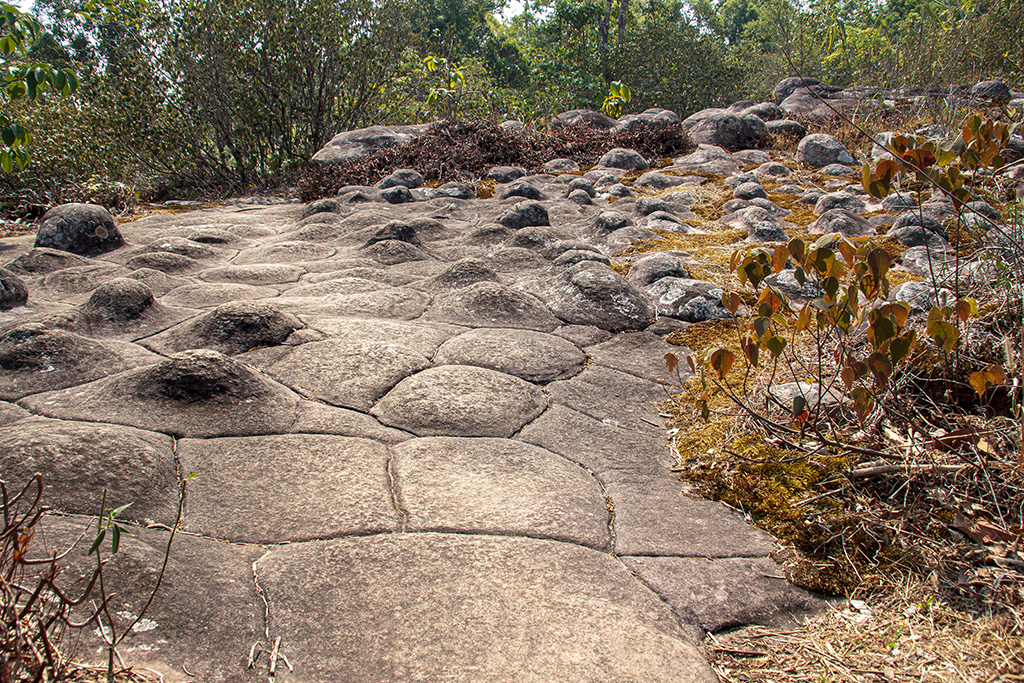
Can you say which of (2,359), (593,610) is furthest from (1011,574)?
(2,359)

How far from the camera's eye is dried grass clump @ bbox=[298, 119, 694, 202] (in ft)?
23.6

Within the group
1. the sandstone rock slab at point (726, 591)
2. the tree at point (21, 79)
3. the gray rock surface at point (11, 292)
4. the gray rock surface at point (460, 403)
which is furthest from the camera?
the gray rock surface at point (11, 292)

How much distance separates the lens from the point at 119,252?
451cm

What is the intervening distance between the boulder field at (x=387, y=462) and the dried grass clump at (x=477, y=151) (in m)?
3.32

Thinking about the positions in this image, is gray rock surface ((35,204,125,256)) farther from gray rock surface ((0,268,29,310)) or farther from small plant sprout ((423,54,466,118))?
small plant sprout ((423,54,466,118))

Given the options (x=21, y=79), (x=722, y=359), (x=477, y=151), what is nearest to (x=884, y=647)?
(x=722, y=359)

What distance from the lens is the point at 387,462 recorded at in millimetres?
1908

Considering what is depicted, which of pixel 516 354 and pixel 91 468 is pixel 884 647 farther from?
pixel 91 468

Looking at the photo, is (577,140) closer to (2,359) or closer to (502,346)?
(502,346)

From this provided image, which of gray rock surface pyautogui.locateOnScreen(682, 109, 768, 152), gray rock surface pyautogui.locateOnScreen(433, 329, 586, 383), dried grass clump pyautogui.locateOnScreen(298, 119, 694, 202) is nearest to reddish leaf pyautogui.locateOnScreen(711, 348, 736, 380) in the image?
gray rock surface pyautogui.locateOnScreen(433, 329, 586, 383)

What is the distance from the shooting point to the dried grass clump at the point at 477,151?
23.6 feet

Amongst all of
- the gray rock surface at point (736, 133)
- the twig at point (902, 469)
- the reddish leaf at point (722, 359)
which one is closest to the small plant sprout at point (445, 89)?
the gray rock surface at point (736, 133)

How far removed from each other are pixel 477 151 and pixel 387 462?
613 centimetres

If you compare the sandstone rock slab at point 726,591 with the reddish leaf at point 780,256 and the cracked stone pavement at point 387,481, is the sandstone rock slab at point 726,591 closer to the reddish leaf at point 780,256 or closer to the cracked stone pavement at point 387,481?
the cracked stone pavement at point 387,481
